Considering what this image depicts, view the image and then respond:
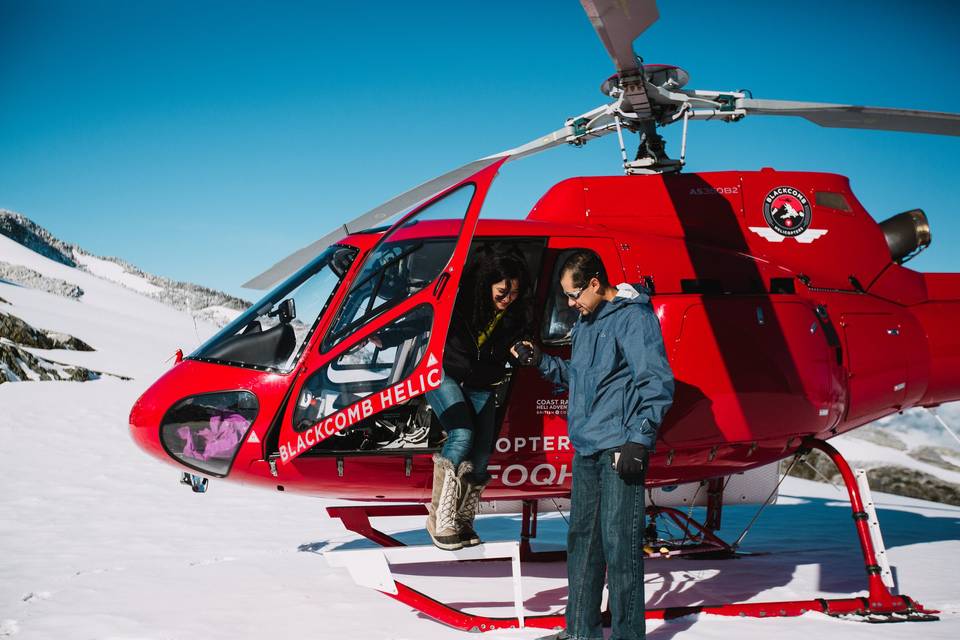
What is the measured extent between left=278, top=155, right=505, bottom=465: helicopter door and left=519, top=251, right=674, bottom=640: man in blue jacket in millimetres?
696

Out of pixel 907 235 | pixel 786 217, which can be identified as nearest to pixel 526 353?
pixel 786 217

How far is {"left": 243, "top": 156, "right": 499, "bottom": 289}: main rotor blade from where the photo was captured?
16.3 ft

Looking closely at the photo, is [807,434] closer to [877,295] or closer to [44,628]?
[877,295]

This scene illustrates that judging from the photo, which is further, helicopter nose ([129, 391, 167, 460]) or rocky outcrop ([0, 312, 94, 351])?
rocky outcrop ([0, 312, 94, 351])

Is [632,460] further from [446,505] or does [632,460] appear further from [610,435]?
[446,505]

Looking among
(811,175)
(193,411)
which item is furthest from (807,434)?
(193,411)

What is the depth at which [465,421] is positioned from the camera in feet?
12.7

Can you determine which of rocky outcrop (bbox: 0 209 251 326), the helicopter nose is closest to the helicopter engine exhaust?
the helicopter nose

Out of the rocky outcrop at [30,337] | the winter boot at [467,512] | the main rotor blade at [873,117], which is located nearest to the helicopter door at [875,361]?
the main rotor blade at [873,117]

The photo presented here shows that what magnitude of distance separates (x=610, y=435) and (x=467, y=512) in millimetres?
1005

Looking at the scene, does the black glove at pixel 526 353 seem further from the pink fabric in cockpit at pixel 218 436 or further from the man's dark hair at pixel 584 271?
the pink fabric in cockpit at pixel 218 436

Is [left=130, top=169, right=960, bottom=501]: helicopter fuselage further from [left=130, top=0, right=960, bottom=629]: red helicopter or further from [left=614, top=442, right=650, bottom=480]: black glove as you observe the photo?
[left=614, top=442, right=650, bottom=480]: black glove

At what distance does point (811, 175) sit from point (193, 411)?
15.9ft

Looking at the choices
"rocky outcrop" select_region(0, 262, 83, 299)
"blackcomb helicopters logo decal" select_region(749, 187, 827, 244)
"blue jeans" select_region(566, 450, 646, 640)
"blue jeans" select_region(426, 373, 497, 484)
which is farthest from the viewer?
"rocky outcrop" select_region(0, 262, 83, 299)
